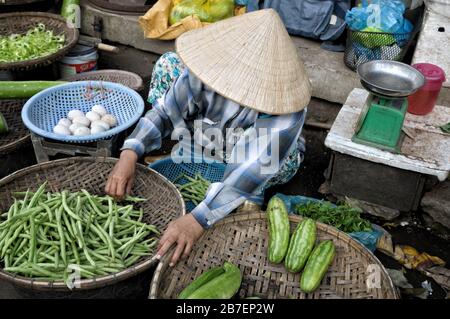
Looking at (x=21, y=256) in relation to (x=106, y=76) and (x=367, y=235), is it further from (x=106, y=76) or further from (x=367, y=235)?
(x=106, y=76)

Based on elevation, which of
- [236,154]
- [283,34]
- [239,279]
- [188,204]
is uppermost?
[283,34]

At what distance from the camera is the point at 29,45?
4.68m

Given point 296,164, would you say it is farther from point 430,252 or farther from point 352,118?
point 430,252

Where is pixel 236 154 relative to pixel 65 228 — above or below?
above

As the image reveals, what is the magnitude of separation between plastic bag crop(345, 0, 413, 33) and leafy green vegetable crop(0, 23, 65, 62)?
113 inches

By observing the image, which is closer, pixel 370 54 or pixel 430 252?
pixel 430 252

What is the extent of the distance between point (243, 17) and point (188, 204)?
1489mm

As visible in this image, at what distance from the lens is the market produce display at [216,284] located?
2.37m

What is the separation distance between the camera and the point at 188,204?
3.58 meters

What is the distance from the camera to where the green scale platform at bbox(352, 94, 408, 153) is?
133 inches

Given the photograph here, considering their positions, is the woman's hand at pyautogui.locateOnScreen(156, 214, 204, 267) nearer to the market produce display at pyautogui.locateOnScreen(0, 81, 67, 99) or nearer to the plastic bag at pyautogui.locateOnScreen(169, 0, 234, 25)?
the market produce display at pyautogui.locateOnScreen(0, 81, 67, 99)

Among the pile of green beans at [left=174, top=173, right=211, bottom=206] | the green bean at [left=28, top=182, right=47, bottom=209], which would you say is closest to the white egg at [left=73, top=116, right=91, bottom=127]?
the green bean at [left=28, top=182, right=47, bottom=209]

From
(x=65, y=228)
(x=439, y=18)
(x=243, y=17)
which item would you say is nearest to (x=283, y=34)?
(x=243, y=17)

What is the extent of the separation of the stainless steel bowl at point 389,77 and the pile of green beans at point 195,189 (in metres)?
1.38
